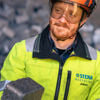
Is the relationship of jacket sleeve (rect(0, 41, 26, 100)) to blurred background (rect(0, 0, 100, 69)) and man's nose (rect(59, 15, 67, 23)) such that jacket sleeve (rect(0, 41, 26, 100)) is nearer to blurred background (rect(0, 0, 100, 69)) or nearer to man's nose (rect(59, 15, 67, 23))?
man's nose (rect(59, 15, 67, 23))

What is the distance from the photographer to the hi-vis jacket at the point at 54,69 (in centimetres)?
230

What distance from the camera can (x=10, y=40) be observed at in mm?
6223

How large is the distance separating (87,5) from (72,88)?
871 mm

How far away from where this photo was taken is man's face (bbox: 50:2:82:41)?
7.08ft

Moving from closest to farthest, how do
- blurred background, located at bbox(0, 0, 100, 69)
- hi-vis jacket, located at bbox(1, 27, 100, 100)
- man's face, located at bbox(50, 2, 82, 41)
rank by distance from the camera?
man's face, located at bbox(50, 2, 82, 41) → hi-vis jacket, located at bbox(1, 27, 100, 100) → blurred background, located at bbox(0, 0, 100, 69)

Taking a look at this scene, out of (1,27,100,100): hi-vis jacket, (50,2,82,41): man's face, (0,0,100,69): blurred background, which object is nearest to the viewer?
(50,2,82,41): man's face

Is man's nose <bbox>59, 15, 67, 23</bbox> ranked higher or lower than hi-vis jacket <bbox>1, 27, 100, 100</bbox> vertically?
higher

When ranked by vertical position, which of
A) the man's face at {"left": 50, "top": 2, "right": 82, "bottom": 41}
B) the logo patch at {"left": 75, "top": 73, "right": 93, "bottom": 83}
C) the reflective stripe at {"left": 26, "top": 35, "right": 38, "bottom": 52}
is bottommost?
the logo patch at {"left": 75, "top": 73, "right": 93, "bottom": 83}

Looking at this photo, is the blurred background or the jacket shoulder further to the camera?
the blurred background

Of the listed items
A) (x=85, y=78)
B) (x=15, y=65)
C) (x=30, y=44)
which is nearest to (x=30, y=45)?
(x=30, y=44)

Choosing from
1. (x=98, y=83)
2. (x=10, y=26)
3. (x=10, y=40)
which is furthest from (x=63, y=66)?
(x=10, y=26)

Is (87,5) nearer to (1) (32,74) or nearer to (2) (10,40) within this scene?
(1) (32,74)

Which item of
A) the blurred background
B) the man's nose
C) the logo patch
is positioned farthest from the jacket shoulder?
the blurred background

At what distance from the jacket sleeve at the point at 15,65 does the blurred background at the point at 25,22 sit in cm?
340
